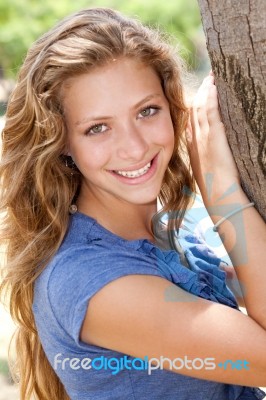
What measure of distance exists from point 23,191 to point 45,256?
239 millimetres

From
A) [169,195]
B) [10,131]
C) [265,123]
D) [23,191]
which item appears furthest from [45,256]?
[265,123]

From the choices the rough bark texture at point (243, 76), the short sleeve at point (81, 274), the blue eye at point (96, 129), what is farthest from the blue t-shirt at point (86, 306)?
the rough bark texture at point (243, 76)

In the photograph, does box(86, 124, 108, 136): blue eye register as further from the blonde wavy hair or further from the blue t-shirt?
the blue t-shirt

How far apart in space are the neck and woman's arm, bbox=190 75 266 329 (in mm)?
347

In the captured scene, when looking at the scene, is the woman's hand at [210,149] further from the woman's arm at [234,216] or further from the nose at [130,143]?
the nose at [130,143]

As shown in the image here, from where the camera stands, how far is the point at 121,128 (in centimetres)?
207

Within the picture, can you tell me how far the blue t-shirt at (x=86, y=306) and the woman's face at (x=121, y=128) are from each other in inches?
5.9

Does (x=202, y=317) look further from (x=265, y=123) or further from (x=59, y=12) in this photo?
(x=59, y=12)

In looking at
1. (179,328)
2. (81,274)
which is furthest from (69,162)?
(179,328)

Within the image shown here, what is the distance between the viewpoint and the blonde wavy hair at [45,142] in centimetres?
210

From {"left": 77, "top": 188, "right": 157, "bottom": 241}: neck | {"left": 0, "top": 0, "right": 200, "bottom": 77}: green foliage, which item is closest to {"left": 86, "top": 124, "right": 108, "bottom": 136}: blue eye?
{"left": 77, "top": 188, "right": 157, "bottom": 241}: neck

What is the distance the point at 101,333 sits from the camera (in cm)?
192

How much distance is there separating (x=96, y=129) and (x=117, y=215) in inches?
12.3

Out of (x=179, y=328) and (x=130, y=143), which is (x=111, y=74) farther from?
(x=179, y=328)
